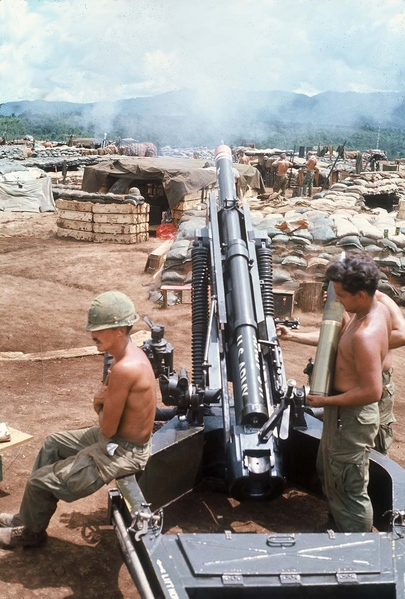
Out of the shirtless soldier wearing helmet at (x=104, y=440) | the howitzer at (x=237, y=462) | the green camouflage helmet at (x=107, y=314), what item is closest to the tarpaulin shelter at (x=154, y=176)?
the howitzer at (x=237, y=462)

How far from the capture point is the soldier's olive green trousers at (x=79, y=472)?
395 cm

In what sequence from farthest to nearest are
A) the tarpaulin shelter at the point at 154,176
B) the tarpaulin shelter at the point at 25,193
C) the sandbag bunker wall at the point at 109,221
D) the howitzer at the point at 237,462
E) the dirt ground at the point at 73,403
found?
the tarpaulin shelter at the point at 25,193
the tarpaulin shelter at the point at 154,176
the sandbag bunker wall at the point at 109,221
the dirt ground at the point at 73,403
the howitzer at the point at 237,462

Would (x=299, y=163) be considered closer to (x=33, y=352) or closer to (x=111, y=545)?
(x=33, y=352)

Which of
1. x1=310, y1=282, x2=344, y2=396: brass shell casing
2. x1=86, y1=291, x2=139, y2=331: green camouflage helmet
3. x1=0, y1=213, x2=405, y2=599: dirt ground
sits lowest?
x1=0, y1=213, x2=405, y2=599: dirt ground

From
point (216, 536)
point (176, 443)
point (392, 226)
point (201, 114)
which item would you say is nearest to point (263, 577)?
point (216, 536)

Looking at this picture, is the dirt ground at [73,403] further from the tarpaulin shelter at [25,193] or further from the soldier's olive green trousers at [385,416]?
the tarpaulin shelter at [25,193]

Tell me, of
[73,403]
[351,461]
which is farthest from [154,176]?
[351,461]

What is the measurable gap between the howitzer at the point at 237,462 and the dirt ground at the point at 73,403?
14.8 inches

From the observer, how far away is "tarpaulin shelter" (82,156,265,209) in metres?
16.5

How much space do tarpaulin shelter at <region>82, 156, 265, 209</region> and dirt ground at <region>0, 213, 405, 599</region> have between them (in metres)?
2.53

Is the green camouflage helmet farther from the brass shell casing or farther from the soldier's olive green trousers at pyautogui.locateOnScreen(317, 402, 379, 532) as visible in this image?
the soldier's olive green trousers at pyautogui.locateOnScreen(317, 402, 379, 532)

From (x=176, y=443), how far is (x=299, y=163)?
1140 inches

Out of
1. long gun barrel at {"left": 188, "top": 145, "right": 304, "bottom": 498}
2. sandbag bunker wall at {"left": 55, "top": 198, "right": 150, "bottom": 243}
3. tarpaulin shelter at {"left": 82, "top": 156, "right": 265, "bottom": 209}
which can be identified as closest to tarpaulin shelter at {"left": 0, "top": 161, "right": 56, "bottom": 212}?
tarpaulin shelter at {"left": 82, "top": 156, "right": 265, "bottom": 209}

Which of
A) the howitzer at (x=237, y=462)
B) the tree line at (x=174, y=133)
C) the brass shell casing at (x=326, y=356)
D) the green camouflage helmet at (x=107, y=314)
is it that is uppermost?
the tree line at (x=174, y=133)
